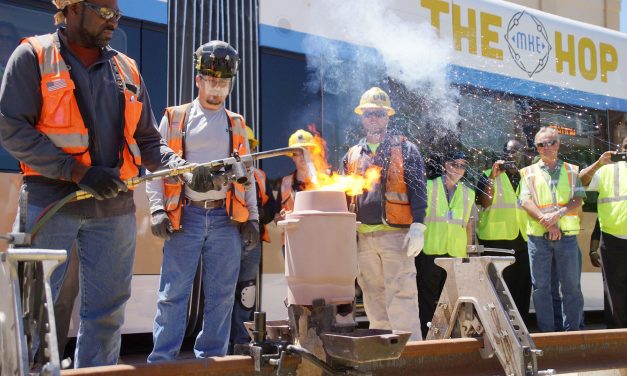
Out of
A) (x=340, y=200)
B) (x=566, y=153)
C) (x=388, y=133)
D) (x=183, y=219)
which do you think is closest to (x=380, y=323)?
(x=388, y=133)

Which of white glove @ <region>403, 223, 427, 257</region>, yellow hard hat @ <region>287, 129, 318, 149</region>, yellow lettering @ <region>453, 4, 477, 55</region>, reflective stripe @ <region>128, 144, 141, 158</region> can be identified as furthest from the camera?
yellow lettering @ <region>453, 4, 477, 55</region>

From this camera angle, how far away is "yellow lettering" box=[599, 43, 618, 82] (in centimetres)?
761

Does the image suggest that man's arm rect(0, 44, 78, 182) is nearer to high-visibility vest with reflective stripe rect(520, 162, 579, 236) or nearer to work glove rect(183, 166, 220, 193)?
work glove rect(183, 166, 220, 193)

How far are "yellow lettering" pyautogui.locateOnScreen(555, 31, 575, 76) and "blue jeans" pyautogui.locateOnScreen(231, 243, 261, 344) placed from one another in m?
3.90

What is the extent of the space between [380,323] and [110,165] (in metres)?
2.64

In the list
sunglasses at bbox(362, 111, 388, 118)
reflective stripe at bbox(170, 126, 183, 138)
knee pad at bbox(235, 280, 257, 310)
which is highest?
sunglasses at bbox(362, 111, 388, 118)

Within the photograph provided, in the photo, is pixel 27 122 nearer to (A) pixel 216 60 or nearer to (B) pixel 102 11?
(B) pixel 102 11

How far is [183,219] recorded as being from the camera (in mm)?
3939

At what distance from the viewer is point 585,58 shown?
742 cm

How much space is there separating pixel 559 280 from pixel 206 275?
154 inches

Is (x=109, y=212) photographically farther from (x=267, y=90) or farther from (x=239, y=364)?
(x=267, y=90)

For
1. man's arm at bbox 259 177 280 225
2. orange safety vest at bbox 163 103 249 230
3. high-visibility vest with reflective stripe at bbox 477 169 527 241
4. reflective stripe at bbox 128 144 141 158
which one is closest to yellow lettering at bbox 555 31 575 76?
high-visibility vest with reflective stripe at bbox 477 169 527 241

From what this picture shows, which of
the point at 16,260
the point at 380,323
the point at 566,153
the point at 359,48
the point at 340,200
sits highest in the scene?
the point at 359,48

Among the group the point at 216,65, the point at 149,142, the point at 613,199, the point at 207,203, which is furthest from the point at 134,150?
the point at 613,199
